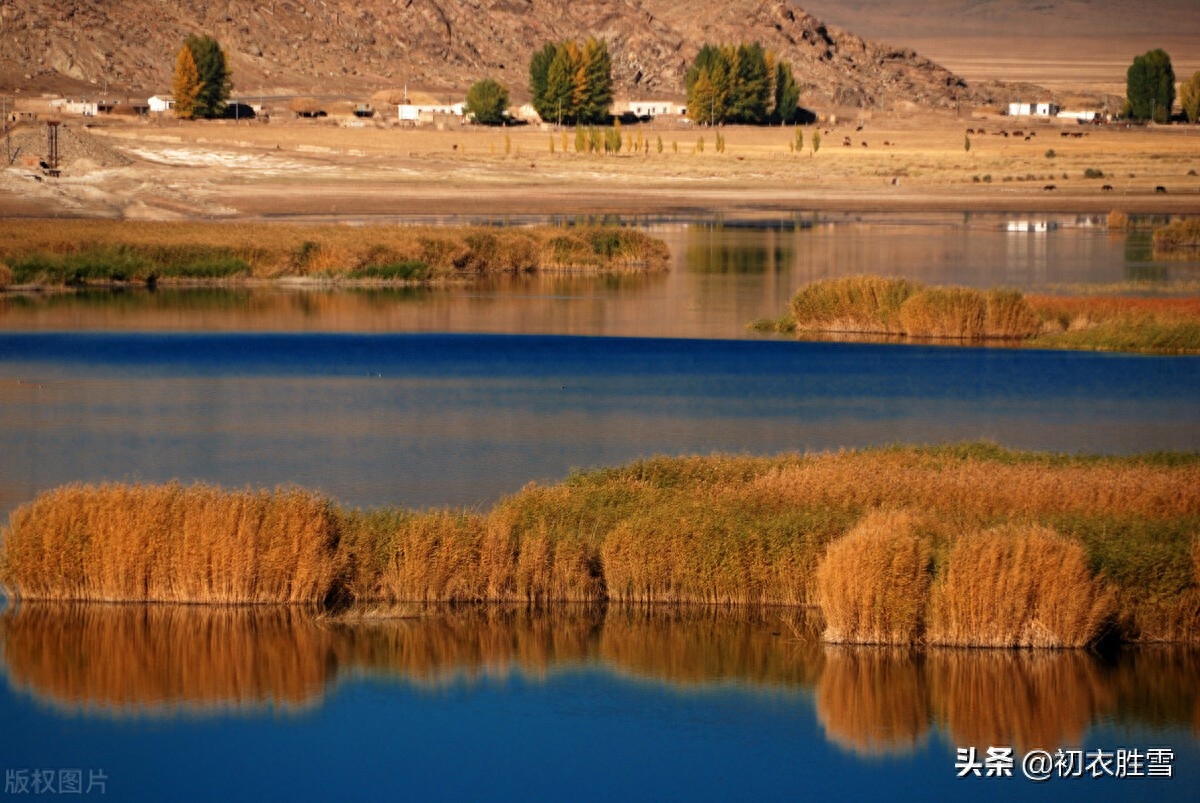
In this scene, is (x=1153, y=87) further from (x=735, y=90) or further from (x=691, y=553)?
(x=691, y=553)

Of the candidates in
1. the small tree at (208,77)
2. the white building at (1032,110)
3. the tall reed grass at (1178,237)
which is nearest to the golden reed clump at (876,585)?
the tall reed grass at (1178,237)

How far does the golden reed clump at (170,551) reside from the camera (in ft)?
48.1

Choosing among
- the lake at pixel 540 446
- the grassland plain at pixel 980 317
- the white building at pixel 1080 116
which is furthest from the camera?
the white building at pixel 1080 116

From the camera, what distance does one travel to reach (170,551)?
14766 mm

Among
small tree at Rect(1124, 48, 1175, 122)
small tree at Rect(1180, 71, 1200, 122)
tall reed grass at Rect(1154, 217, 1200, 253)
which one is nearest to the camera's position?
tall reed grass at Rect(1154, 217, 1200, 253)

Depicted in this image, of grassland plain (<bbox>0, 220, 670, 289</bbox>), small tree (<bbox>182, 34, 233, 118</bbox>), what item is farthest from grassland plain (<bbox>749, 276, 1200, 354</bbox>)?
small tree (<bbox>182, 34, 233, 118</bbox>)

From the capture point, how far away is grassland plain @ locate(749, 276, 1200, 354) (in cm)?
3144

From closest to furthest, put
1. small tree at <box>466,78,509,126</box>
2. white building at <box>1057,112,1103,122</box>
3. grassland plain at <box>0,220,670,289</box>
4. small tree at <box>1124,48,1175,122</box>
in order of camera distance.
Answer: grassland plain at <box>0,220,670,289</box>, small tree at <box>466,78,509,126</box>, small tree at <box>1124,48,1175,122</box>, white building at <box>1057,112,1103,122</box>

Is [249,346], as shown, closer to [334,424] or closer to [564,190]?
[334,424]

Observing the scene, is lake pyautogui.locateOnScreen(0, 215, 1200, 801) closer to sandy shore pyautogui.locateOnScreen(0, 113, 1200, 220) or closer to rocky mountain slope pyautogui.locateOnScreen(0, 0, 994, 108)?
sandy shore pyautogui.locateOnScreen(0, 113, 1200, 220)

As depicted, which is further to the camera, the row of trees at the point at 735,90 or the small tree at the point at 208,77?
the row of trees at the point at 735,90

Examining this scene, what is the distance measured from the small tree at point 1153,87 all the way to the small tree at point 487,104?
5135cm

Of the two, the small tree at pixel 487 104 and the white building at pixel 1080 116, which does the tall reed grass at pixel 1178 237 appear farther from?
the white building at pixel 1080 116

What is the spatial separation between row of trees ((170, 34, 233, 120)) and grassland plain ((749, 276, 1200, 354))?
314 ft
